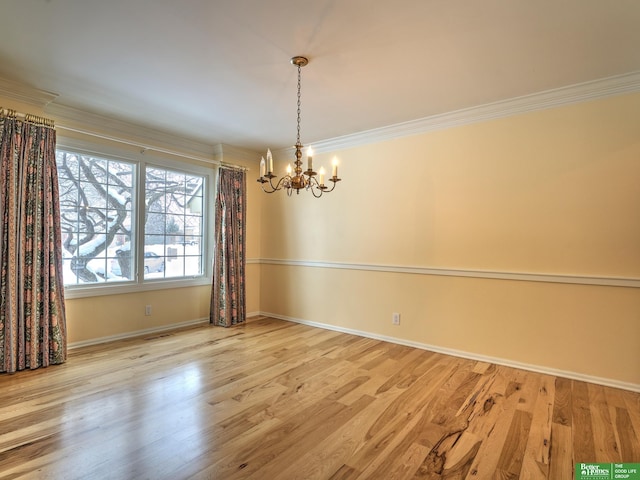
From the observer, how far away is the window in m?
3.65

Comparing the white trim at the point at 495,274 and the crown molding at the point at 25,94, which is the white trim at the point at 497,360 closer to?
the white trim at the point at 495,274

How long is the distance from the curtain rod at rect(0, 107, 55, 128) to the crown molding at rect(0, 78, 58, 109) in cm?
12

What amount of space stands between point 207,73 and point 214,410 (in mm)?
2597

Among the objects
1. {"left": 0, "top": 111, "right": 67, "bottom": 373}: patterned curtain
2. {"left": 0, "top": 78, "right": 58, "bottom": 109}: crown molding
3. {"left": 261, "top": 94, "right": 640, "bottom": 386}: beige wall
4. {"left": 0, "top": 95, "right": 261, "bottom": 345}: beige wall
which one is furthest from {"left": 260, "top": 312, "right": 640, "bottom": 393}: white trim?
{"left": 0, "top": 78, "right": 58, "bottom": 109}: crown molding

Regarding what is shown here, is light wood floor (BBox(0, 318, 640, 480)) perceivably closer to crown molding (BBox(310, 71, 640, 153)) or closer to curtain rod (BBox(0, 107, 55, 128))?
A: curtain rod (BBox(0, 107, 55, 128))

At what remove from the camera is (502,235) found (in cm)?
336

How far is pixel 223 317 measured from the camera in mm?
4699

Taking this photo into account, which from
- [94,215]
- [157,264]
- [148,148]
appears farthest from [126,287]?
[148,148]

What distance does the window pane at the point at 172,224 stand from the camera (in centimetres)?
429

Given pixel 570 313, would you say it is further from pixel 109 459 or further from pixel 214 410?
pixel 109 459

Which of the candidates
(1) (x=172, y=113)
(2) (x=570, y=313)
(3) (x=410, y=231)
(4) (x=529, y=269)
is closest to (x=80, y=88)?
(1) (x=172, y=113)

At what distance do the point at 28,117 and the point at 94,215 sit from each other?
1107 mm

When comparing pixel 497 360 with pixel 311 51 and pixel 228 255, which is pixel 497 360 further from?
pixel 228 255

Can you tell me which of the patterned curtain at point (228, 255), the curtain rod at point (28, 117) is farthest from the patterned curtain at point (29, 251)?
the patterned curtain at point (228, 255)
